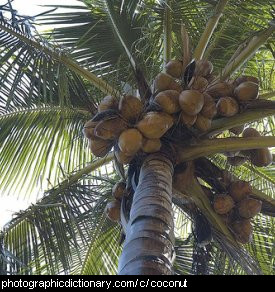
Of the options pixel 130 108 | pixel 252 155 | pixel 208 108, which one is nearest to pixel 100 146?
pixel 130 108

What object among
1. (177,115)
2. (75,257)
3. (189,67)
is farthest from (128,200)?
(75,257)

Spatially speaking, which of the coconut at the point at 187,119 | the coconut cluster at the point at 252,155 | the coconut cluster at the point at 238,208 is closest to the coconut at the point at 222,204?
the coconut cluster at the point at 238,208

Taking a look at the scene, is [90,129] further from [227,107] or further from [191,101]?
[227,107]

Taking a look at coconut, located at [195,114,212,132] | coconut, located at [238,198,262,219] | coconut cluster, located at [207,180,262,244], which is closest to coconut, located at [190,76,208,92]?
coconut, located at [195,114,212,132]

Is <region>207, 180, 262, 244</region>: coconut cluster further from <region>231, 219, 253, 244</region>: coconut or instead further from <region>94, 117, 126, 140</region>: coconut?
<region>94, 117, 126, 140</region>: coconut

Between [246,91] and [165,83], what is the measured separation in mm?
Answer: 537

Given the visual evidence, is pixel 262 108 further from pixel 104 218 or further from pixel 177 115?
pixel 104 218

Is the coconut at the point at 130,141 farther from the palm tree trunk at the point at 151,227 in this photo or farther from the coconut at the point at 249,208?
the coconut at the point at 249,208

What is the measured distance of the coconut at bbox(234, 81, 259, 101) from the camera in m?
3.52

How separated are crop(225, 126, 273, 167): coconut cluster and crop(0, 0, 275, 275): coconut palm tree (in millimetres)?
48

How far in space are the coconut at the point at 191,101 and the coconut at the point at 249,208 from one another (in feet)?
2.40

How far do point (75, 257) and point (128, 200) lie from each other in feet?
4.83

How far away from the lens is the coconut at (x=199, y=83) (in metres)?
3.53

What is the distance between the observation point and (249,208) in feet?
11.8
